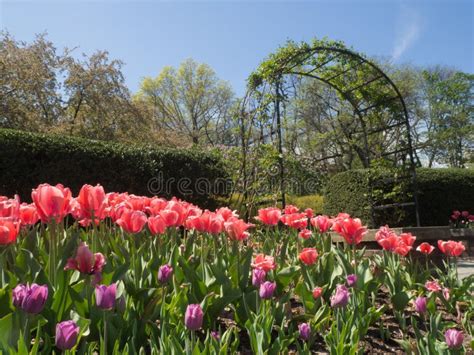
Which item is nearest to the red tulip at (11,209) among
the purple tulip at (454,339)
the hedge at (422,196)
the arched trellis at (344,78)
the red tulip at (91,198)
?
the red tulip at (91,198)

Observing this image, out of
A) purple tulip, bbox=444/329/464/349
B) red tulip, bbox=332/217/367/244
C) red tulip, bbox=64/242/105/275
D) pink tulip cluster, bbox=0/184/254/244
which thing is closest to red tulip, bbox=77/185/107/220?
pink tulip cluster, bbox=0/184/254/244

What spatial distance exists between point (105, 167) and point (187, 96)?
99.2 ft

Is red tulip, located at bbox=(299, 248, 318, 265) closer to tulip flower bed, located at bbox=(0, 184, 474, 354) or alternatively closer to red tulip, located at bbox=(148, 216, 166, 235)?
tulip flower bed, located at bbox=(0, 184, 474, 354)

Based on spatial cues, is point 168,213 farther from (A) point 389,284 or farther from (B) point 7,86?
(B) point 7,86

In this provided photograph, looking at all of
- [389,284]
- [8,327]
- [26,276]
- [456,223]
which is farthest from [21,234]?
[456,223]

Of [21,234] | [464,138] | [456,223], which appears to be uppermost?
[464,138]

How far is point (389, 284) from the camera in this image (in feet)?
7.84

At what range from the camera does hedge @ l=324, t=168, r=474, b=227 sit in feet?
27.3

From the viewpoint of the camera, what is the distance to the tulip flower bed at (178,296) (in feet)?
4.44

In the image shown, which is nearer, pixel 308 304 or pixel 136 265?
pixel 136 265

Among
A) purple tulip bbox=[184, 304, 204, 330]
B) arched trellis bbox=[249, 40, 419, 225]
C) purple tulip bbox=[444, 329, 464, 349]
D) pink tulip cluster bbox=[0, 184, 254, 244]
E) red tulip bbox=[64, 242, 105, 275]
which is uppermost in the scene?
arched trellis bbox=[249, 40, 419, 225]

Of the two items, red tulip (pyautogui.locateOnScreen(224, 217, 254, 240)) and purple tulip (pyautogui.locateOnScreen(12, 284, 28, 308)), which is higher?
red tulip (pyautogui.locateOnScreen(224, 217, 254, 240))

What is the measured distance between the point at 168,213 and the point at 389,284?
4.39 ft

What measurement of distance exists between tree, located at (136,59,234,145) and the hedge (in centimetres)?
2720
